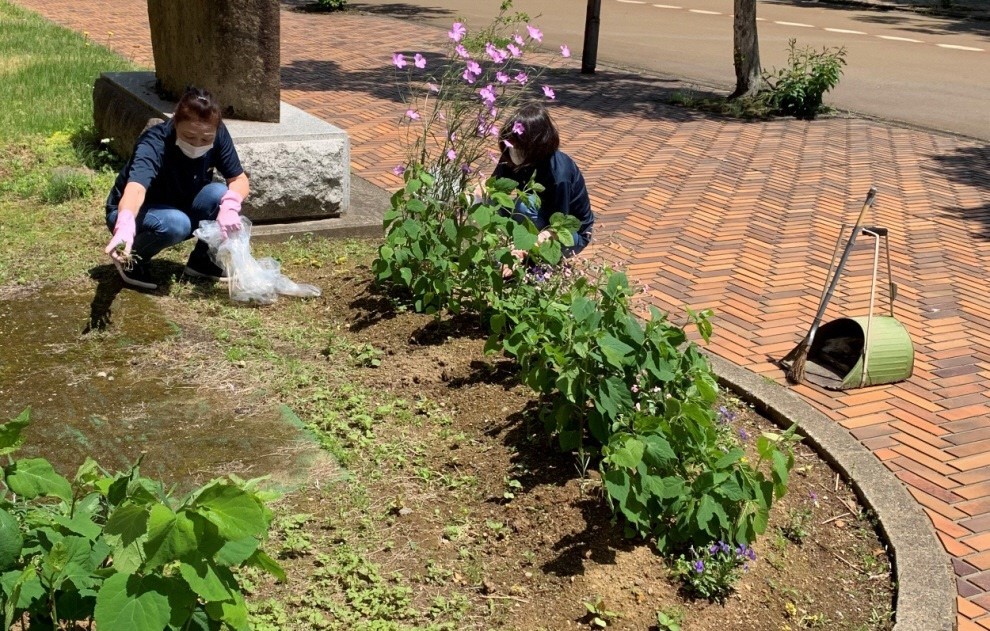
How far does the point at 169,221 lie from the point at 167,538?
3.36 metres

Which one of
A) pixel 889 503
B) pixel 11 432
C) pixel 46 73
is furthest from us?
pixel 46 73

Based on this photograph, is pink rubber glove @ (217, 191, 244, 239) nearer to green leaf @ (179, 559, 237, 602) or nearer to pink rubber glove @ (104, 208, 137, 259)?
pink rubber glove @ (104, 208, 137, 259)

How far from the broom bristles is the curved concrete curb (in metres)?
0.19

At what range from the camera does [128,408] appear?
12.6 feet

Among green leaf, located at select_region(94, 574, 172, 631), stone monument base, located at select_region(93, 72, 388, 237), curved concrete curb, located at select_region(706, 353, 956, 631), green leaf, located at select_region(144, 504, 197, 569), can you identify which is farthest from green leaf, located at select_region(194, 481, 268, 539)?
stone monument base, located at select_region(93, 72, 388, 237)

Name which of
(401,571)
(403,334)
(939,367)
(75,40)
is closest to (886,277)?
(939,367)

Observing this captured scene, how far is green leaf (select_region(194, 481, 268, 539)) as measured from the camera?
5.86ft

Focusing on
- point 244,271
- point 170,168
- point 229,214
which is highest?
point 170,168

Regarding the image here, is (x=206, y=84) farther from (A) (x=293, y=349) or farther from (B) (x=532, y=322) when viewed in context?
(B) (x=532, y=322)

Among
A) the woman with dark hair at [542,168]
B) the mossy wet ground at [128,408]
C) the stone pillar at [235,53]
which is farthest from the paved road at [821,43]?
the mossy wet ground at [128,408]

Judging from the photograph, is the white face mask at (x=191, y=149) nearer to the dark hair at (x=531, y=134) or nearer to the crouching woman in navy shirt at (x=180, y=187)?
the crouching woman in navy shirt at (x=180, y=187)

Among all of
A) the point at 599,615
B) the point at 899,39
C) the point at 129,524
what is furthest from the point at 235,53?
the point at 899,39

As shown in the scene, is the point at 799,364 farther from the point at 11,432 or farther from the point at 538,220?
the point at 11,432

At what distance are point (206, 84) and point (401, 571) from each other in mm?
4002
